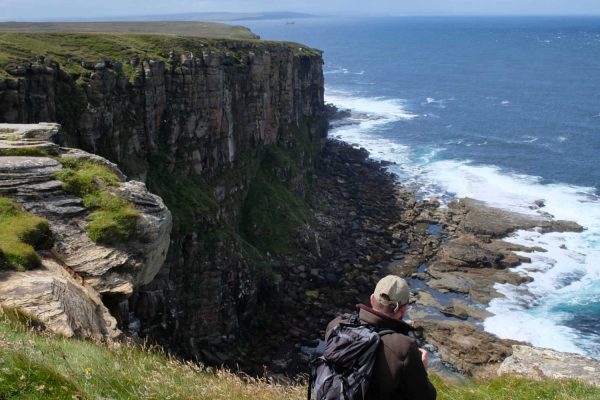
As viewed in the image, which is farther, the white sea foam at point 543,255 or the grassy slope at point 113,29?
the grassy slope at point 113,29

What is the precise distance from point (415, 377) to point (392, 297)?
1.01 m

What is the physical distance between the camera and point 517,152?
303 feet

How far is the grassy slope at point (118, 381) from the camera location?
25.2 ft

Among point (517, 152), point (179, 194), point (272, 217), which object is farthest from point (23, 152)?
point (517, 152)

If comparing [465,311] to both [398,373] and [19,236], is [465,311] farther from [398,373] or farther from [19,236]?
[398,373]

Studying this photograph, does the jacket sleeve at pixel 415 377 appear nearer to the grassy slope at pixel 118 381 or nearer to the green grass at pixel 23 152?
the grassy slope at pixel 118 381

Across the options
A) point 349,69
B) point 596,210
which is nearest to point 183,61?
point 596,210

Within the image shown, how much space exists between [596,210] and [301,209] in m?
35.5

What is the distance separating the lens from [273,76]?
66.9 metres

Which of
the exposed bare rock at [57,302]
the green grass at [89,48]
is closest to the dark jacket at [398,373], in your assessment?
the exposed bare rock at [57,302]

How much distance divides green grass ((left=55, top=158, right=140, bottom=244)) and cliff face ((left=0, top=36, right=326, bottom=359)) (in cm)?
1122

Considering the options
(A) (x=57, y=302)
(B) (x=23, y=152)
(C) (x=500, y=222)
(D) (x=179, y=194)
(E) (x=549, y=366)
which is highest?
(B) (x=23, y=152)

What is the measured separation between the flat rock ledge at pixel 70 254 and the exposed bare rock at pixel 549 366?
33.9 ft

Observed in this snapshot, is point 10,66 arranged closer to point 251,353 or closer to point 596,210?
point 251,353
